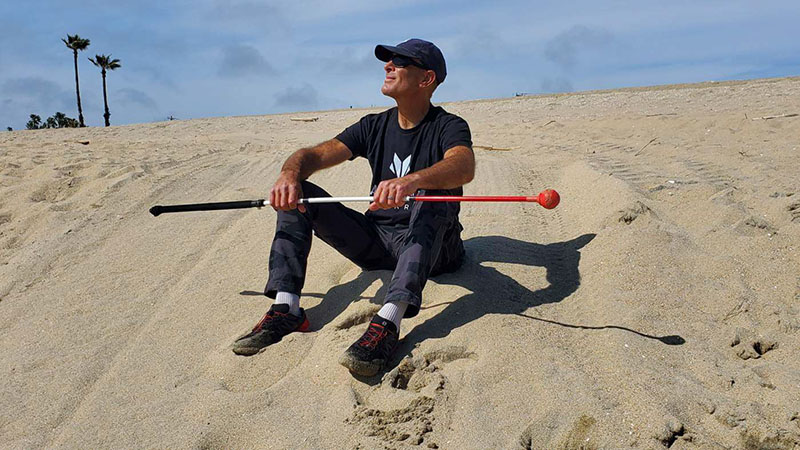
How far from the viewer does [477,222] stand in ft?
15.3

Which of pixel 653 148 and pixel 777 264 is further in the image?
pixel 653 148

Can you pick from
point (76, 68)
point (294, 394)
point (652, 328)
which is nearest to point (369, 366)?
point (294, 394)

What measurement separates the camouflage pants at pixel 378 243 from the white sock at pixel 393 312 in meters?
0.03

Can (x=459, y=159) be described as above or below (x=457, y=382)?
above

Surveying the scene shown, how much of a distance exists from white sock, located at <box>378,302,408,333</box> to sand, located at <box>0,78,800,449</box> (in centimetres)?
15

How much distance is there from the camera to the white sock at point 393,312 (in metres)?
2.76

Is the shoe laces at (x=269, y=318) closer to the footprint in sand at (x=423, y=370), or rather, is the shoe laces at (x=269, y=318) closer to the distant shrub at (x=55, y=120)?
the footprint in sand at (x=423, y=370)

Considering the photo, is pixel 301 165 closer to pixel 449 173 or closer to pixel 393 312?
pixel 449 173

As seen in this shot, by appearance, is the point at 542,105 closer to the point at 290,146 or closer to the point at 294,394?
the point at 290,146

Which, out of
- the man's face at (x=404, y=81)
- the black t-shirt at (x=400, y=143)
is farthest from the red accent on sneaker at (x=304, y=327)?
the man's face at (x=404, y=81)

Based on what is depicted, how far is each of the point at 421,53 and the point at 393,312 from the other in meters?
1.35

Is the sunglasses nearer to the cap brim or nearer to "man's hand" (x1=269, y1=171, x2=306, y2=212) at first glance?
the cap brim

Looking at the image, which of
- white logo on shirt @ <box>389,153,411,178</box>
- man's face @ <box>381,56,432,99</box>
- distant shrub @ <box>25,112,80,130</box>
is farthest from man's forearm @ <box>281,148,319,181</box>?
distant shrub @ <box>25,112,80,130</box>

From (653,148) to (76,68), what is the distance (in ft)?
106
